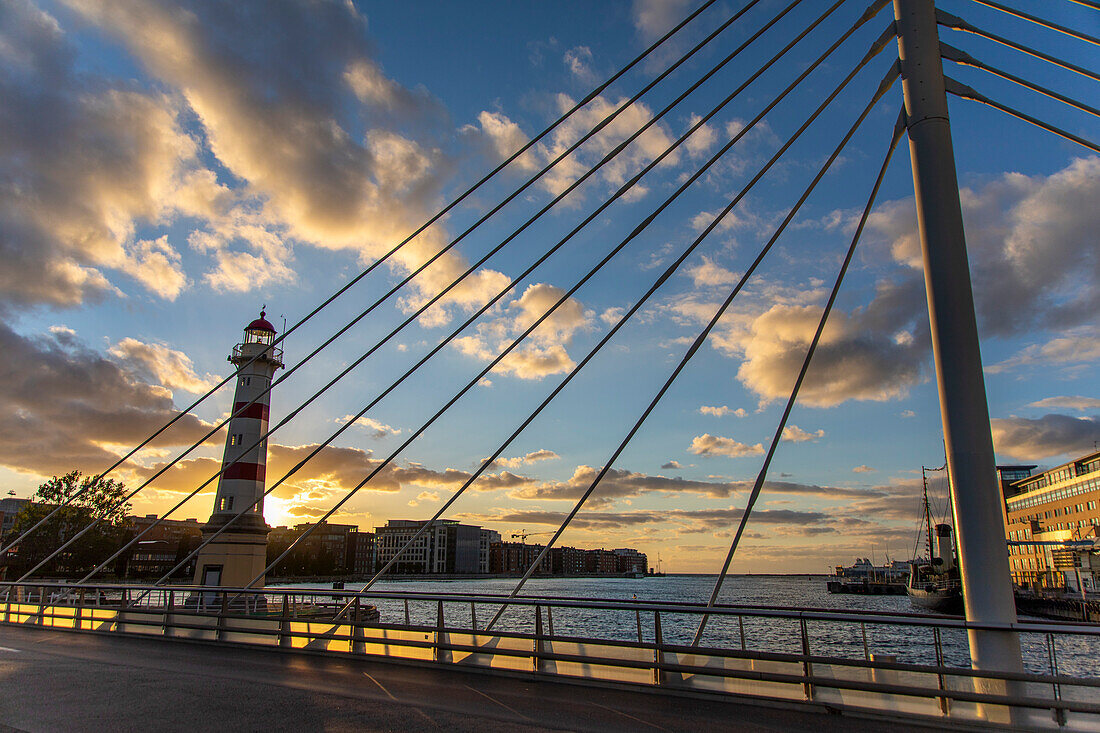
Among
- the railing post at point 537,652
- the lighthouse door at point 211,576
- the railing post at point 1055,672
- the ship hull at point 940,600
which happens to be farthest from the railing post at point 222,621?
the ship hull at point 940,600

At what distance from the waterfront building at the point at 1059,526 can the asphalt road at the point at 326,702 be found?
60848mm

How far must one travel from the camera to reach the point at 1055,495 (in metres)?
73.3

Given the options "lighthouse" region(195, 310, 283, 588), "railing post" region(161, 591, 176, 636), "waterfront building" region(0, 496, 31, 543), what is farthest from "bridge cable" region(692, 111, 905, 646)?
"waterfront building" region(0, 496, 31, 543)

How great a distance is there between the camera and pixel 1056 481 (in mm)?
73438

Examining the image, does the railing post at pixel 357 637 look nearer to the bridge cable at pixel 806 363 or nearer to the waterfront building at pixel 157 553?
the bridge cable at pixel 806 363

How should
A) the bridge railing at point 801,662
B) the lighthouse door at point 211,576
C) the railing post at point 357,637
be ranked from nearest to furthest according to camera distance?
the bridge railing at point 801,662, the railing post at point 357,637, the lighthouse door at point 211,576

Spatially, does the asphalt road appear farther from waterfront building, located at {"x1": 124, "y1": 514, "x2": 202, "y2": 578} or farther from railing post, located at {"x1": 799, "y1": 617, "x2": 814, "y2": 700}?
waterfront building, located at {"x1": 124, "y1": 514, "x2": 202, "y2": 578}

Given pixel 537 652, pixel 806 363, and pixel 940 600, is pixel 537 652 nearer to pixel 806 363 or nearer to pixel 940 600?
pixel 806 363

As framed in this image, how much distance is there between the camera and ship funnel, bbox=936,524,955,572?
76000 mm

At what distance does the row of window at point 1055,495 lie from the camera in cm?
6534

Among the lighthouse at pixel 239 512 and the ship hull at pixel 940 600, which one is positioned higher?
the lighthouse at pixel 239 512

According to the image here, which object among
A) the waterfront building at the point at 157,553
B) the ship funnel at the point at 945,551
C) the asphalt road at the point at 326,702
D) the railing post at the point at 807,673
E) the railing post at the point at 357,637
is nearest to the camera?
the asphalt road at the point at 326,702

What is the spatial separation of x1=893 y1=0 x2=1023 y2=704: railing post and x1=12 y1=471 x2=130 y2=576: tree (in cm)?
6024

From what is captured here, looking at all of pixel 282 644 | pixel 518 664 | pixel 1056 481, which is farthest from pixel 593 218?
pixel 1056 481
